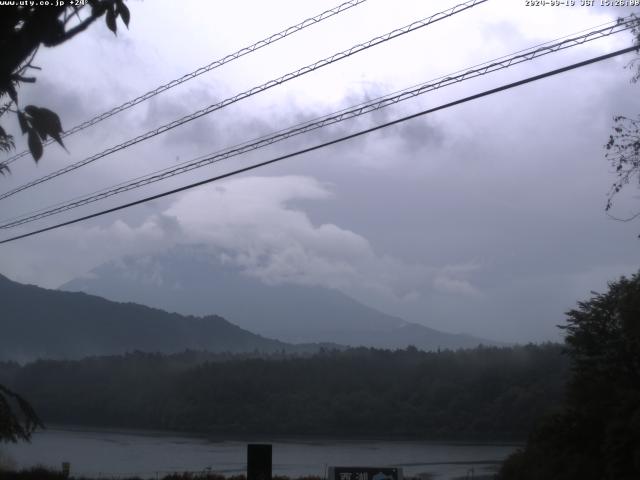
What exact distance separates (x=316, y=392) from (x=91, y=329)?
312 feet

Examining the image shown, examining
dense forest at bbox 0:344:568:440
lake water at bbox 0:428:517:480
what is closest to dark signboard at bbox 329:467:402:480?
lake water at bbox 0:428:517:480

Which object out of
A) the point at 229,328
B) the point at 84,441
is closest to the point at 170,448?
the point at 84,441

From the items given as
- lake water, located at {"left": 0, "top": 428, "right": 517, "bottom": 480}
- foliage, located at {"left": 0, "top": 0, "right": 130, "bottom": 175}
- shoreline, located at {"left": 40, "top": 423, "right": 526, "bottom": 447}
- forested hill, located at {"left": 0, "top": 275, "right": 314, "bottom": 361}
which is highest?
forested hill, located at {"left": 0, "top": 275, "right": 314, "bottom": 361}

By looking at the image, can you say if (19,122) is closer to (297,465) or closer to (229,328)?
(297,465)

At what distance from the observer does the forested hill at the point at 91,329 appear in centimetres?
14000

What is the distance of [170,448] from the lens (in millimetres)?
51781

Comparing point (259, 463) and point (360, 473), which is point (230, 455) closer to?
point (259, 463)

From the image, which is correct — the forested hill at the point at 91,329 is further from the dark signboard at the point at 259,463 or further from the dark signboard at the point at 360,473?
the dark signboard at the point at 360,473

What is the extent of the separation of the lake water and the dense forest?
19.0 feet

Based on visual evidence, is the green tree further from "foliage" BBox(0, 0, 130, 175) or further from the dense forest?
the dense forest

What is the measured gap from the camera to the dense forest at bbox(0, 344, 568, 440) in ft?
181

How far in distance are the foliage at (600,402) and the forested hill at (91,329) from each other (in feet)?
419

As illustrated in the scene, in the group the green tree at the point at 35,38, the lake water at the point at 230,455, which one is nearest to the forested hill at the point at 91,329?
the lake water at the point at 230,455

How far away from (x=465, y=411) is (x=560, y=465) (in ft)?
132
